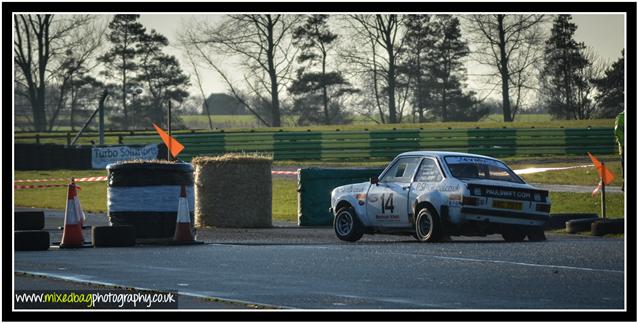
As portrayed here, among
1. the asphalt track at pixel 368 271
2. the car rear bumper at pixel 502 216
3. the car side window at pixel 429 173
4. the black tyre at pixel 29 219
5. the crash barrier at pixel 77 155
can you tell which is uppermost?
the crash barrier at pixel 77 155

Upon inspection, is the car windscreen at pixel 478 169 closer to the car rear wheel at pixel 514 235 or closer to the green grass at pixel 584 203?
the car rear wheel at pixel 514 235

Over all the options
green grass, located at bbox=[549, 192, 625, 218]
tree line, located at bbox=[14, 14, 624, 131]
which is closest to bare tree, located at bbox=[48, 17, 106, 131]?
tree line, located at bbox=[14, 14, 624, 131]

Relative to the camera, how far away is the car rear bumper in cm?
1733

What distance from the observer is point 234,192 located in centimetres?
2277

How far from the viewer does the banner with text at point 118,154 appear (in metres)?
44.2

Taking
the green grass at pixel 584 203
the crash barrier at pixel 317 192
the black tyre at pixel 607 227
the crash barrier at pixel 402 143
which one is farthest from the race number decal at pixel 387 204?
the crash barrier at pixel 402 143

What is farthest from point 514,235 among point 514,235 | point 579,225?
point 579,225

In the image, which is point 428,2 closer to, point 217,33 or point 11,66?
point 11,66

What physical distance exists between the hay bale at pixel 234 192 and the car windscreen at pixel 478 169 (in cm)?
562

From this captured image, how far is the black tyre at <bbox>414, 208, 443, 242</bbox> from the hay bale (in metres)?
5.32

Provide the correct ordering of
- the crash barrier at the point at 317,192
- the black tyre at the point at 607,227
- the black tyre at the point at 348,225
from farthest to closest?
the crash barrier at the point at 317,192
the black tyre at the point at 607,227
the black tyre at the point at 348,225

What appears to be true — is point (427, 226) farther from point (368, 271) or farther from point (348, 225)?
point (368, 271)

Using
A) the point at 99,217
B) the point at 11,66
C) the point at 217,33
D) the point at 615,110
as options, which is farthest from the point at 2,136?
the point at 615,110

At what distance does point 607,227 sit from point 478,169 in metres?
2.55
